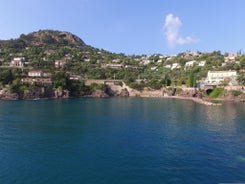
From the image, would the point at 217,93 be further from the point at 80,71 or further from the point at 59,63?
the point at 59,63

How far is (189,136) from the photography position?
37.5m

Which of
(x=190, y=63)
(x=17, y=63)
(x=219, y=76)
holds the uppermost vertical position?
(x=190, y=63)

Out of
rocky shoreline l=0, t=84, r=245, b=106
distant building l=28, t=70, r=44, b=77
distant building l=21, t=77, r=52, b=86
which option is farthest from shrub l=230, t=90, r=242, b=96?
distant building l=28, t=70, r=44, b=77

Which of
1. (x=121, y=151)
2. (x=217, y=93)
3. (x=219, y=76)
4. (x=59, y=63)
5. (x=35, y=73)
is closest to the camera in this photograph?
(x=121, y=151)

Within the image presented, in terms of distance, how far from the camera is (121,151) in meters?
30.2

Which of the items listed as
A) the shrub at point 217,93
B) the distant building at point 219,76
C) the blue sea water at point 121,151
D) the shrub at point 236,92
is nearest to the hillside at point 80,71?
the shrub at point 236,92

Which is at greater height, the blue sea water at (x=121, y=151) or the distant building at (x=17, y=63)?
the distant building at (x=17, y=63)

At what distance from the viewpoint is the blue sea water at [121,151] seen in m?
23.1

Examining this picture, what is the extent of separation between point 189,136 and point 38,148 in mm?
20504

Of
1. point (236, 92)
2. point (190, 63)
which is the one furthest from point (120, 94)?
point (190, 63)

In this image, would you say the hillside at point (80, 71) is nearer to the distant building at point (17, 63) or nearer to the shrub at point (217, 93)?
the distant building at point (17, 63)

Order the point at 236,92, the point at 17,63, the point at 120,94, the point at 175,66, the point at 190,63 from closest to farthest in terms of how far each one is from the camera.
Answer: the point at 236,92 → the point at 120,94 → the point at 17,63 → the point at 190,63 → the point at 175,66

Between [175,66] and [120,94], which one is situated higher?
[175,66]

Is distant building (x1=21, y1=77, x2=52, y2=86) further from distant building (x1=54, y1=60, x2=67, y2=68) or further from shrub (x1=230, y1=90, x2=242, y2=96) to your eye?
shrub (x1=230, y1=90, x2=242, y2=96)
